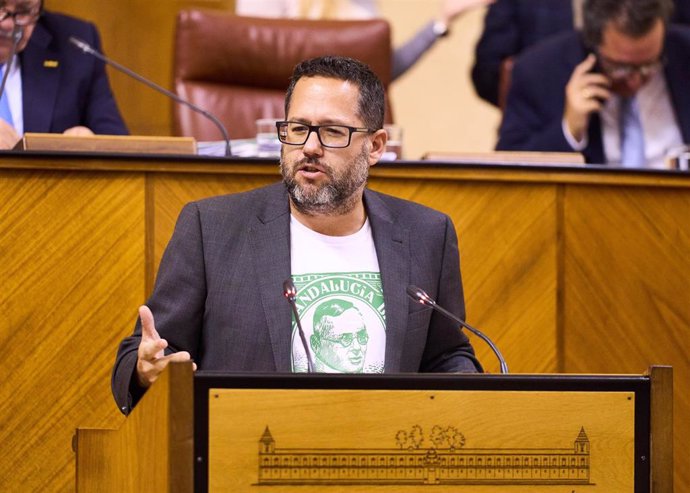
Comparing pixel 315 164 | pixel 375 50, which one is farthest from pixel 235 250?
pixel 375 50

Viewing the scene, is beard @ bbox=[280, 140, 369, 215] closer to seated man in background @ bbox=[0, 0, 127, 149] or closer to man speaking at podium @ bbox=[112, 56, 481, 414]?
man speaking at podium @ bbox=[112, 56, 481, 414]

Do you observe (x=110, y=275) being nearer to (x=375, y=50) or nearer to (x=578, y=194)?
(x=578, y=194)

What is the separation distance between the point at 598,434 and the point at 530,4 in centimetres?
321

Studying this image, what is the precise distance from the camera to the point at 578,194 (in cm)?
316

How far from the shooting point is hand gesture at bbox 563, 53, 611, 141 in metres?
4.02

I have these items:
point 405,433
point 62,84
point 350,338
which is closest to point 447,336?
point 350,338

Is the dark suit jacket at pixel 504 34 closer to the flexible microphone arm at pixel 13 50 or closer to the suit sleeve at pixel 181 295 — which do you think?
the flexible microphone arm at pixel 13 50

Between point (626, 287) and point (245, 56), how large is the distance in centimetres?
161

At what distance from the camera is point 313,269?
2502 mm

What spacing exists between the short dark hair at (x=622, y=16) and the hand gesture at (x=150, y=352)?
2.42 meters

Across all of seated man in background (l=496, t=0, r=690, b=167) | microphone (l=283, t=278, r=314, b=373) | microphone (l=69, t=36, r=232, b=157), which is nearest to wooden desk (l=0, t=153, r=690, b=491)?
microphone (l=69, t=36, r=232, b=157)

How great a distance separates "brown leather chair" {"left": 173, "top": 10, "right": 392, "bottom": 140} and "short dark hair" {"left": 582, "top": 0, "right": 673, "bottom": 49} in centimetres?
67

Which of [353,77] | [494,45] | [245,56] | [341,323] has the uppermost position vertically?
[494,45]

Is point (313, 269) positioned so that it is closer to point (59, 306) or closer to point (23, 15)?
point (59, 306)
